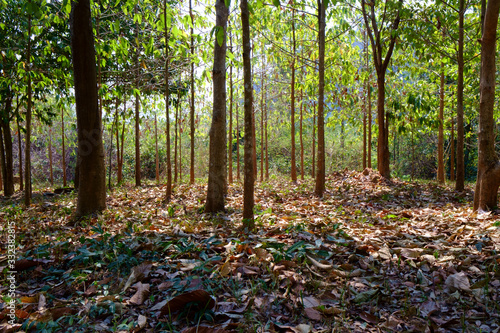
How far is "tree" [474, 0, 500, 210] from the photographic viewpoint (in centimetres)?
399

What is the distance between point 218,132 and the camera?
5340 mm

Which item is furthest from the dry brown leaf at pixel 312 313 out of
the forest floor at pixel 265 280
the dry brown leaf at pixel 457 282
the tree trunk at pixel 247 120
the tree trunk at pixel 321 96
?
the tree trunk at pixel 321 96

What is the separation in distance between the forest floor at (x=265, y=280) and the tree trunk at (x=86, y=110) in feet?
3.42

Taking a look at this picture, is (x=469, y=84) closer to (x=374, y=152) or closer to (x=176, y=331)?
(x=176, y=331)

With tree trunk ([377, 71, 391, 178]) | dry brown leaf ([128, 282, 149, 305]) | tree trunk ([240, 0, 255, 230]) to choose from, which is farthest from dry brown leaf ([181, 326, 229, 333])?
tree trunk ([377, 71, 391, 178])

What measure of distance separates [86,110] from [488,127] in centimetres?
571

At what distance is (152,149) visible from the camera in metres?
21.8

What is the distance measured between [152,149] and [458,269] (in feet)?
69.6

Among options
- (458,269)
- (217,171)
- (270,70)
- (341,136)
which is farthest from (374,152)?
(458,269)

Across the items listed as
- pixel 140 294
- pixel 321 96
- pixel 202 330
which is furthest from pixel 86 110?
pixel 321 96

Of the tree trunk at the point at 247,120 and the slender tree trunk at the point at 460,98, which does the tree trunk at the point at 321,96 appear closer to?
the slender tree trunk at the point at 460,98

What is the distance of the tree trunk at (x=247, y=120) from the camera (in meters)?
3.61

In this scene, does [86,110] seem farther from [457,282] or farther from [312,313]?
[457,282]

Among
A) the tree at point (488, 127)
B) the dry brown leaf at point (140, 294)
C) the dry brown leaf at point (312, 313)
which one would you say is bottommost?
the dry brown leaf at point (312, 313)
